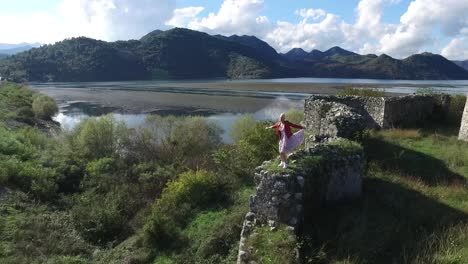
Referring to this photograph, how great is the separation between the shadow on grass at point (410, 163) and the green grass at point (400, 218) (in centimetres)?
3

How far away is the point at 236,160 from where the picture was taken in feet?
77.5

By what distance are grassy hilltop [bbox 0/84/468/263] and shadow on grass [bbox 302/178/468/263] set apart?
1.1 inches

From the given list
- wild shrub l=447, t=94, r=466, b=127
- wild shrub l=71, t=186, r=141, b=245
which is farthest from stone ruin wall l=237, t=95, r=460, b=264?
wild shrub l=71, t=186, r=141, b=245

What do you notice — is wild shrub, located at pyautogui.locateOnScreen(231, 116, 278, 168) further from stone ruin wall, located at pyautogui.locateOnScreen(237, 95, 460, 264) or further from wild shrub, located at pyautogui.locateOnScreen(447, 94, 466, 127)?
wild shrub, located at pyautogui.locateOnScreen(447, 94, 466, 127)

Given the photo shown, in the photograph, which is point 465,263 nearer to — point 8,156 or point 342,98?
point 342,98

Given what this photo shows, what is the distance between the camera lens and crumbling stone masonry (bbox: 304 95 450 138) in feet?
67.7

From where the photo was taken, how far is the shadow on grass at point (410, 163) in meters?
13.7

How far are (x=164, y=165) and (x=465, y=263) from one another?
26.1 m

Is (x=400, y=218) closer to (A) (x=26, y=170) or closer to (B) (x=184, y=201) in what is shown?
(B) (x=184, y=201)

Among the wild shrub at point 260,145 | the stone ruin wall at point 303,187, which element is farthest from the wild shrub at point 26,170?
the stone ruin wall at point 303,187

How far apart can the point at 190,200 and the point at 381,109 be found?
1078 cm

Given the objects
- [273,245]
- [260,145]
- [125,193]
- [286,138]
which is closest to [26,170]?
[125,193]

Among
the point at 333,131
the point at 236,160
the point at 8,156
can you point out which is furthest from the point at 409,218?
the point at 8,156

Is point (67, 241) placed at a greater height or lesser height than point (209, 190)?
lesser
